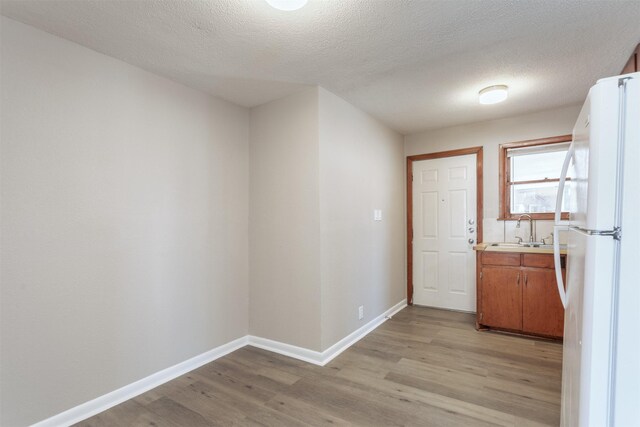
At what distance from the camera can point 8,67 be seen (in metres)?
1.81

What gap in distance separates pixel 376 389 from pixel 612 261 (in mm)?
1816

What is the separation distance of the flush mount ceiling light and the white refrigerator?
198 cm

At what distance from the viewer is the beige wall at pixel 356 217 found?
290 centimetres

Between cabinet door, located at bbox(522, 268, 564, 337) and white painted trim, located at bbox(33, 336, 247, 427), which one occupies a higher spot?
cabinet door, located at bbox(522, 268, 564, 337)

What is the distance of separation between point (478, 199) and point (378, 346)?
227 centimetres

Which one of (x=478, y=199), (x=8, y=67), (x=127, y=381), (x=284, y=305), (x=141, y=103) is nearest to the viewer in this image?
(x=8, y=67)

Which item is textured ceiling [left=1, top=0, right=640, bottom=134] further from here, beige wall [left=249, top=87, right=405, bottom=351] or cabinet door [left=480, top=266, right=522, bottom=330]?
cabinet door [left=480, top=266, right=522, bottom=330]

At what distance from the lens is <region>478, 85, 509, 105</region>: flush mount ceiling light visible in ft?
9.36

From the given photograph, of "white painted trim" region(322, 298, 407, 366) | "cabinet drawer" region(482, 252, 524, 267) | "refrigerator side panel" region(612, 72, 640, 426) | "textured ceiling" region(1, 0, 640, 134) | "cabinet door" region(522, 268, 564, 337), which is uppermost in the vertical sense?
"textured ceiling" region(1, 0, 640, 134)

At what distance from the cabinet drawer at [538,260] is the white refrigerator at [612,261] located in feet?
8.03

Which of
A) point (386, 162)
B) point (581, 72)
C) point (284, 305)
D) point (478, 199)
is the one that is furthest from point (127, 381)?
point (581, 72)

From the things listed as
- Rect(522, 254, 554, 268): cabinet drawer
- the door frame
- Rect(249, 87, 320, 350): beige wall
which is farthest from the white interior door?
Rect(249, 87, 320, 350): beige wall

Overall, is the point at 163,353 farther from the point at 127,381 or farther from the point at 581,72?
the point at 581,72

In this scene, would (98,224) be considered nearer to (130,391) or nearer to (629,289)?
(130,391)
